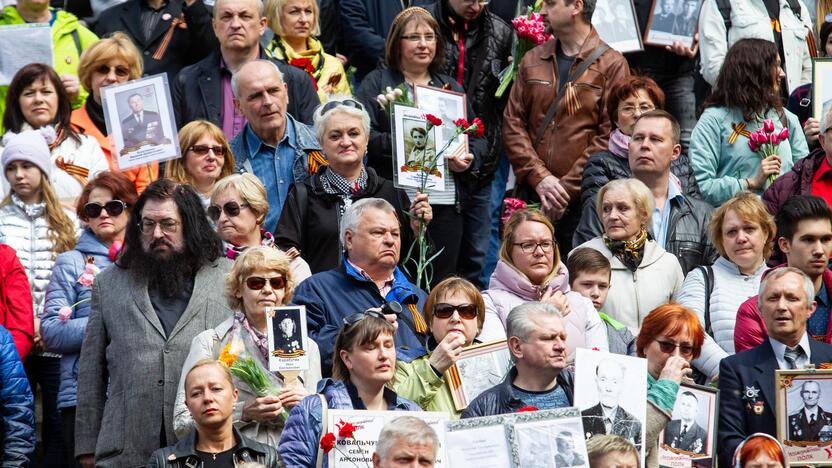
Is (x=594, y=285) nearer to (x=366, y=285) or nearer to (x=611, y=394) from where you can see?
(x=366, y=285)

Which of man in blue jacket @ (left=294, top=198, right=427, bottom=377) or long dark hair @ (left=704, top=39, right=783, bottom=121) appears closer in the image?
man in blue jacket @ (left=294, top=198, right=427, bottom=377)

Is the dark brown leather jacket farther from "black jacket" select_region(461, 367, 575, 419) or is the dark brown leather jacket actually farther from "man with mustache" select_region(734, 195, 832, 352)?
"black jacket" select_region(461, 367, 575, 419)

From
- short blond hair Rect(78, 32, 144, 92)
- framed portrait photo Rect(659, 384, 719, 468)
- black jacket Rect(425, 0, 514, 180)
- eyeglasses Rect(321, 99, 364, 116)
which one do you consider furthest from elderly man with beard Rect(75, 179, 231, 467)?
black jacket Rect(425, 0, 514, 180)

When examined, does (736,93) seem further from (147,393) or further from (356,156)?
(147,393)

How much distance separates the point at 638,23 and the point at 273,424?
5887 millimetres

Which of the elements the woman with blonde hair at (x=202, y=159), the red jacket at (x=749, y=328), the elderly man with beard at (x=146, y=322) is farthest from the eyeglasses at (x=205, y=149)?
the red jacket at (x=749, y=328)

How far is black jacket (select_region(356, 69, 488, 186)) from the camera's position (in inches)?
464

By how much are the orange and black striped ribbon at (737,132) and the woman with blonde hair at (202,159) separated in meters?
3.60

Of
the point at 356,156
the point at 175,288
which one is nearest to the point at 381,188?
the point at 356,156

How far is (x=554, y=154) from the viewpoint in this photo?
470 inches

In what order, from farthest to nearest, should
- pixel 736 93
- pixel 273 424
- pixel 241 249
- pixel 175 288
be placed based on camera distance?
pixel 736 93 → pixel 241 249 → pixel 175 288 → pixel 273 424

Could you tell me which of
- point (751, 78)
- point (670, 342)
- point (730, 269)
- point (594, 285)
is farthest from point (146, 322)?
point (751, 78)

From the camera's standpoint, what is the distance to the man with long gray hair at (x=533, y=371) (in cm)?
838

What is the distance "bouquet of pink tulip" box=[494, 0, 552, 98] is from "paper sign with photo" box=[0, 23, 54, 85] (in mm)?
3423
